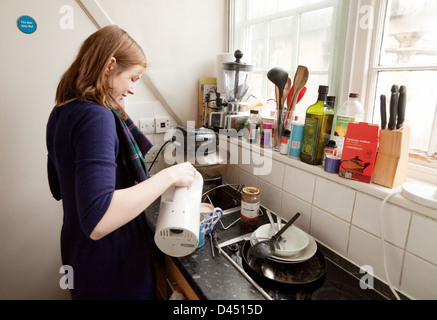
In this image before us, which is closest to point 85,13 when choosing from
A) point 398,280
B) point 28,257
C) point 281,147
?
point 281,147

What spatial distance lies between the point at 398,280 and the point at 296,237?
1.02 ft

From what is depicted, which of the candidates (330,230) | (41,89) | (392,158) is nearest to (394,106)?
(392,158)

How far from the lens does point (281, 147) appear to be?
1.12 meters

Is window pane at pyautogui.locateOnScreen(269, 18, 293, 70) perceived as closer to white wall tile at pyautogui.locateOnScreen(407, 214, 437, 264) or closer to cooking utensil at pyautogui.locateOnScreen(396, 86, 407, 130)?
cooking utensil at pyautogui.locateOnScreen(396, 86, 407, 130)

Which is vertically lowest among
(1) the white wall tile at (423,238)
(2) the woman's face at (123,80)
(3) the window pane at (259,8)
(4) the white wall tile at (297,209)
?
(4) the white wall tile at (297,209)

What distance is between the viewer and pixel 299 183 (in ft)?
3.42

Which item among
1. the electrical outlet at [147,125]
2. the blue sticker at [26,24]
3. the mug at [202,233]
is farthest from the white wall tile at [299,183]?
the blue sticker at [26,24]

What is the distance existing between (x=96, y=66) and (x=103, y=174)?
1.03 feet

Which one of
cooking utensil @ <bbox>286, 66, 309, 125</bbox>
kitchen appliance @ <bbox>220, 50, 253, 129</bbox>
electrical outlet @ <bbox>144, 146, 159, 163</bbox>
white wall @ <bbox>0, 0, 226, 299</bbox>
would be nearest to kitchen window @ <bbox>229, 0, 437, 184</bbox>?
cooking utensil @ <bbox>286, 66, 309, 125</bbox>

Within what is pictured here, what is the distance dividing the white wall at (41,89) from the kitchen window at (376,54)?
601 mm

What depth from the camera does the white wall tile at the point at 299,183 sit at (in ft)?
3.27

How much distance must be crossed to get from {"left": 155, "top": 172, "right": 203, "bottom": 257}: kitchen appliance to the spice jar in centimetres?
30

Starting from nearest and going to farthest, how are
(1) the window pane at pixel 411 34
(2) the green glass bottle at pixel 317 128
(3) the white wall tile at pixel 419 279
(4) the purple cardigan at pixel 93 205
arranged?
(4) the purple cardigan at pixel 93 205 < (3) the white wall tile at pixel 419 279 < (1) the window pane at pixel 411 34 < (2) the green glass bottle at pixel 317 128

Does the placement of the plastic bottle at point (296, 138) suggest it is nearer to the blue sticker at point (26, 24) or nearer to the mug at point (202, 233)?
the mug at point (202, 233)
